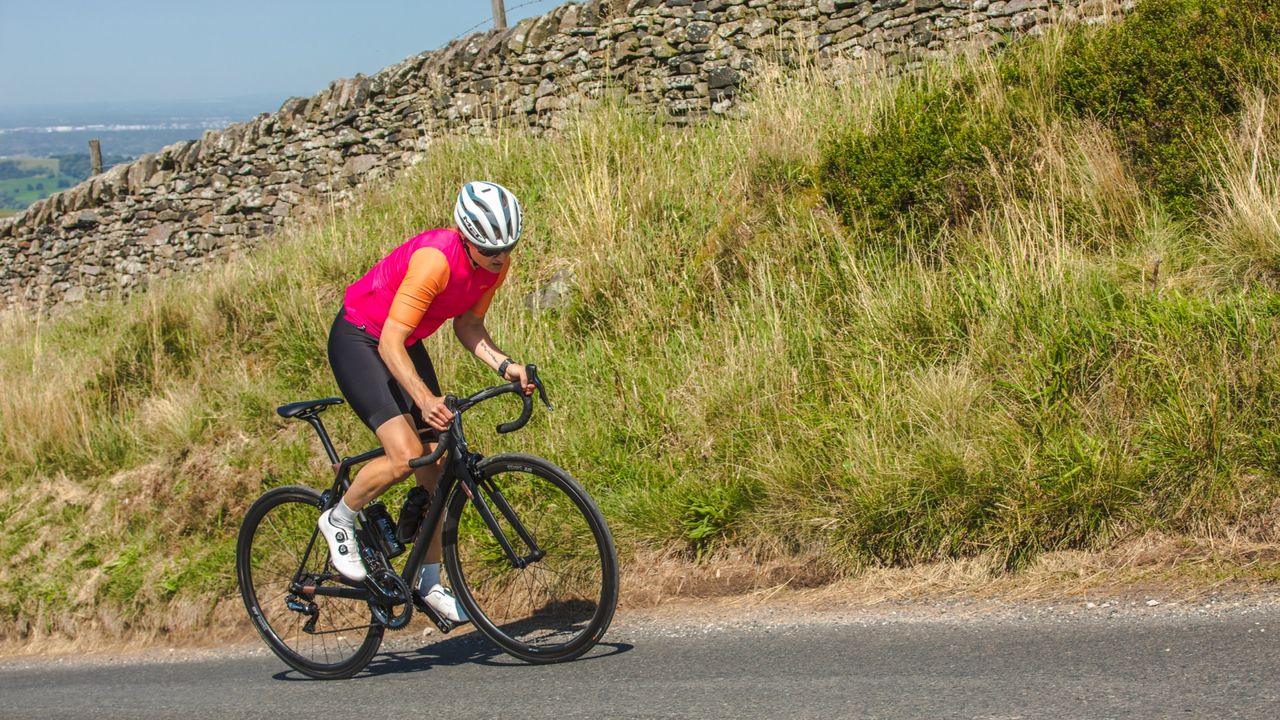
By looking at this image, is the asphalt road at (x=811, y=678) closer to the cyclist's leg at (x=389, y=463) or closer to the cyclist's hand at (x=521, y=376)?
the cyclist's leg at (x=389, y=463)

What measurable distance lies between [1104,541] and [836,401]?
172cm

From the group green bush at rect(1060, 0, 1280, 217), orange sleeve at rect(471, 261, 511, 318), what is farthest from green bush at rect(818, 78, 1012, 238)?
orange sleeve at rect(471, 261, 511, 318)

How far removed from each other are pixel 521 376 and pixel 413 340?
0.65m

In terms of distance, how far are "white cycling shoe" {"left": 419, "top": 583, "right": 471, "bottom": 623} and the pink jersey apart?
1.15 metres

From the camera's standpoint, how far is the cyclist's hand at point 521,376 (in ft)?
15.6

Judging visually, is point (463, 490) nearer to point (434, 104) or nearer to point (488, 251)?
point (488, 251)

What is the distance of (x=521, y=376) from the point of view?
191 inches

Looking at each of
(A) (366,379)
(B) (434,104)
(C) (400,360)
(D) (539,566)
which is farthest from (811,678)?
(B) (434,104)

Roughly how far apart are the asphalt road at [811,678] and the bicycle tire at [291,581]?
170 mm

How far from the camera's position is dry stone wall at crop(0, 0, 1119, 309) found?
37.1 feet

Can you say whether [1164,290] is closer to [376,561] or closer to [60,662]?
[376,561]

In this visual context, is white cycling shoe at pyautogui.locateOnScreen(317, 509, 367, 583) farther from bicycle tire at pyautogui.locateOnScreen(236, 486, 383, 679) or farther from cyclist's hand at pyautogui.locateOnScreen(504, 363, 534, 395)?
cyclist's hand at pyautogui.locateOnScreen(504, 363, 534, 395)

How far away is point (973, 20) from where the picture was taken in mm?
10586

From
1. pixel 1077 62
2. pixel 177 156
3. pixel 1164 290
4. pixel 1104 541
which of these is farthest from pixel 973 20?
pixel 177 156
